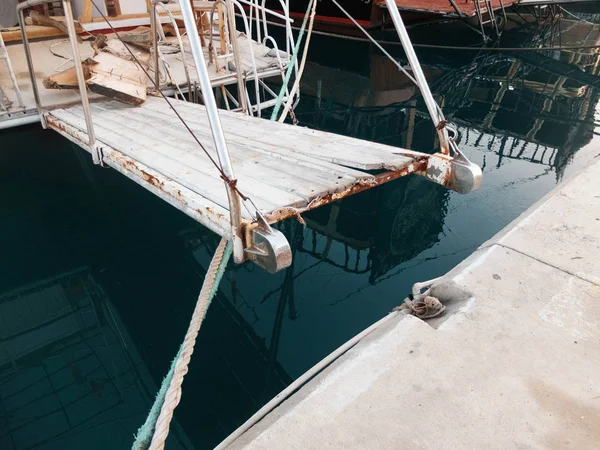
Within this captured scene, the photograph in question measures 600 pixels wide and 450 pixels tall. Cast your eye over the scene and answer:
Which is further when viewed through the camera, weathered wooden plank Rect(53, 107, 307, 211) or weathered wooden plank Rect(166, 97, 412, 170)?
weathered wooden plank Rect(166, 97, 412, 170)

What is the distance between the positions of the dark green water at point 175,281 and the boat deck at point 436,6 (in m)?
5.98

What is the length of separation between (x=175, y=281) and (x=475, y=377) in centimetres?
324

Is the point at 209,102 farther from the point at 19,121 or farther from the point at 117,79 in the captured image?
the point at 19,121

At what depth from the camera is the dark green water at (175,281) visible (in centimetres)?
346

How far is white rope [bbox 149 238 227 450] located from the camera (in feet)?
6.34

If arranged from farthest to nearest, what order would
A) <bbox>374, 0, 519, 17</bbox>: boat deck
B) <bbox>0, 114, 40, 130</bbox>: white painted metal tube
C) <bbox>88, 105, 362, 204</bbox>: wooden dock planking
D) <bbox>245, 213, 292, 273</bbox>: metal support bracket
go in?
<bbox>374, 0, 519, 17</bbox>: boat deck
<bbox>0, 114, 40, 130</bbox>: white painted metal tube
<bbox>88, 105, 362, 204</bbox>: wooden dock planking
<bbox>245, 213, 292, 273</bbox>: metal support bracket

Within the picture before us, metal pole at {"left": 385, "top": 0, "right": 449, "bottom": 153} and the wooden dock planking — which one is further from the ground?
metal pole at {"left": 385, "top": 0, "right": 449, "bottom": 153}

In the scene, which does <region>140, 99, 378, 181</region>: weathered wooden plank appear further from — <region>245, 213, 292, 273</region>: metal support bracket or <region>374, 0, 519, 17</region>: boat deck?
<region>374, 0, 519, 17</region>: boat deck

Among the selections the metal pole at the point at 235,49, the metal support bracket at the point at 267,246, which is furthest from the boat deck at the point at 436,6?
the metal support bracket at the point at 267,246

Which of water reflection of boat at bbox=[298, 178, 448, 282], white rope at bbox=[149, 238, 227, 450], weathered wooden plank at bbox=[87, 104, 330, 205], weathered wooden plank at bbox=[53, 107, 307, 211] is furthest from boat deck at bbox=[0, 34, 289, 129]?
white rope at bbox=[149, 238, 227, 450]

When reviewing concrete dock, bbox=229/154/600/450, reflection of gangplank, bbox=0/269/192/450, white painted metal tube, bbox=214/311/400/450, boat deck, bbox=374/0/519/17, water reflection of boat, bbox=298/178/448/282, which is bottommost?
reflection of gangplank, bbox=0/269/192/450

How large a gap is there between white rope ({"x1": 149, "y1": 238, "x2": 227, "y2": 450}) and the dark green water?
1.30 m

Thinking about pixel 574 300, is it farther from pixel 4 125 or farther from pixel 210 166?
pixel 4 125

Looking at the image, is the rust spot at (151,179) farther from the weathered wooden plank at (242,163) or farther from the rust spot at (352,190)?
the rust spot at (352,190)
